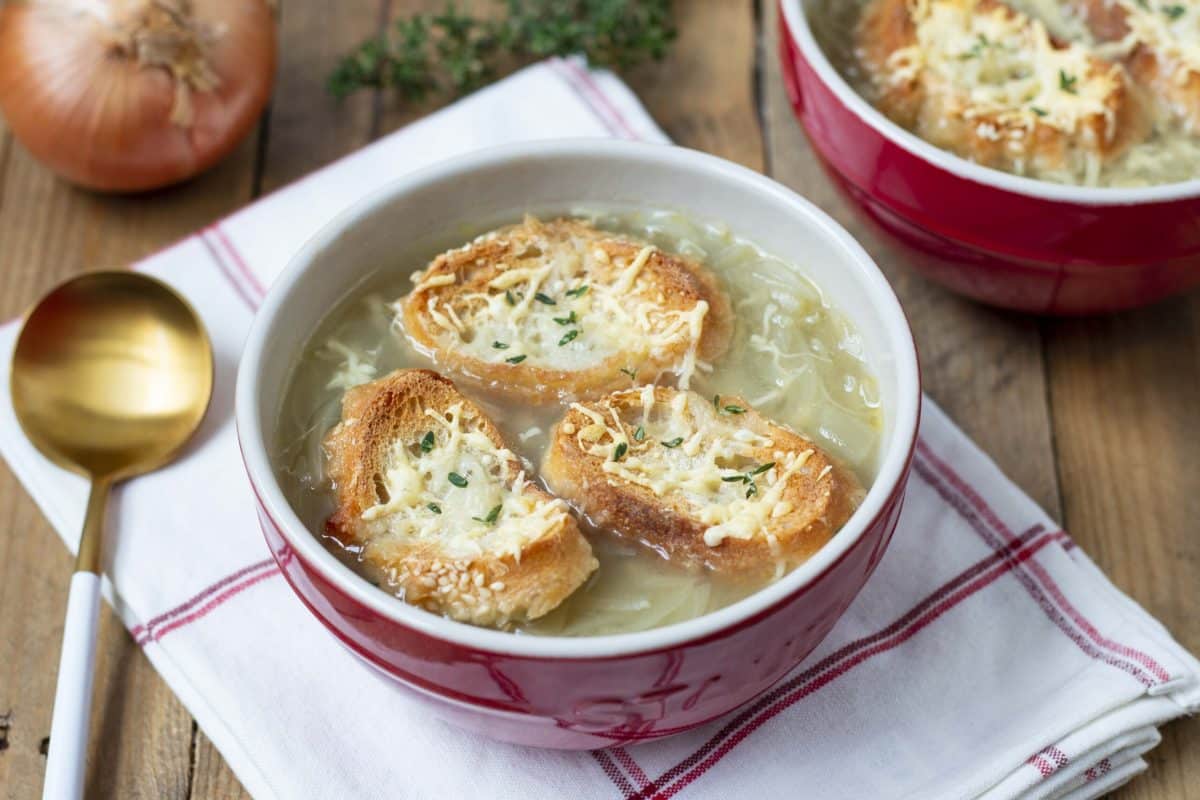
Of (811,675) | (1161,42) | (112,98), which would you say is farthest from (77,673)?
(1161,42)

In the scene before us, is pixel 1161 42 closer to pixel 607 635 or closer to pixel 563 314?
pixel 563 314

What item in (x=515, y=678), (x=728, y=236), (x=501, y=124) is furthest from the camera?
(x=501, y=124)

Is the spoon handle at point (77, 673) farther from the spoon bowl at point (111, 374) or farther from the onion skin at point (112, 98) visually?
the onion skin at point (112, 98)

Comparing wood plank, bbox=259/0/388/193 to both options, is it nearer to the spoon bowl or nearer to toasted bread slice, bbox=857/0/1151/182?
the spoon bowl

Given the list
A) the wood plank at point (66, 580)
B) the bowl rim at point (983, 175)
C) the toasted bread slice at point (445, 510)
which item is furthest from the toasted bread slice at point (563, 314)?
the wood plank at point (66, 580)

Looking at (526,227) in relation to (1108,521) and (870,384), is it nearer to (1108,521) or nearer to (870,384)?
(870,384)

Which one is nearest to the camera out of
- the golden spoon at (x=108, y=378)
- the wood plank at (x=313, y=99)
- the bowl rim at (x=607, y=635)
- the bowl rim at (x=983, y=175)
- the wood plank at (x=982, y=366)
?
the bowl rim at (x=607, y=635)

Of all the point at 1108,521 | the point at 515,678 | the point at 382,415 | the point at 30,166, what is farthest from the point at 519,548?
the point at 30,166

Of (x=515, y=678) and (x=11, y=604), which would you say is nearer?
(x=515, y=678)
